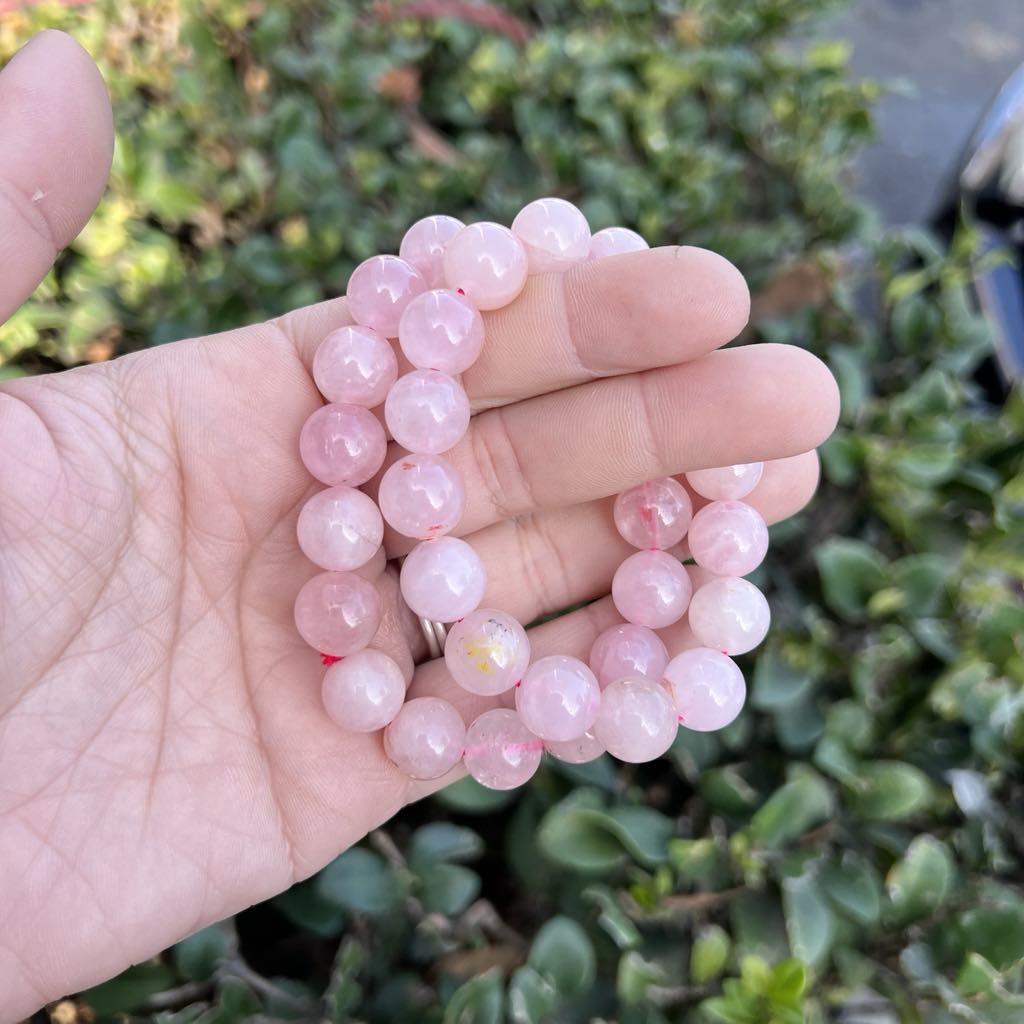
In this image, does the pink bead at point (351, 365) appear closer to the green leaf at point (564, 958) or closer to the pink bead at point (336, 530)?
the pink bead at point (336, 530)

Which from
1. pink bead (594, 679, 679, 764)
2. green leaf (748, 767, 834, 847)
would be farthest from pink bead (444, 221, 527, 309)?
green leaf (748, 767, 834, 847)

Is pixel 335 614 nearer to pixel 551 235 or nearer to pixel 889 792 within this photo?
pixel 551 235

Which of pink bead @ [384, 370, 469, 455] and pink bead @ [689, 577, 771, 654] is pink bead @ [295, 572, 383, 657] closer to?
pink bead @ [384, 370, 469, 455]

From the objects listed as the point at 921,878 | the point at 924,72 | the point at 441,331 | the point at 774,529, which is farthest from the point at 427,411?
the point at 924,72

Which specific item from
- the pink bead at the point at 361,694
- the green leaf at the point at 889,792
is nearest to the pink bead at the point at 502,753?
the pink bead at the point at 361,694

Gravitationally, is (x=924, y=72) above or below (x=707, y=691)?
below
